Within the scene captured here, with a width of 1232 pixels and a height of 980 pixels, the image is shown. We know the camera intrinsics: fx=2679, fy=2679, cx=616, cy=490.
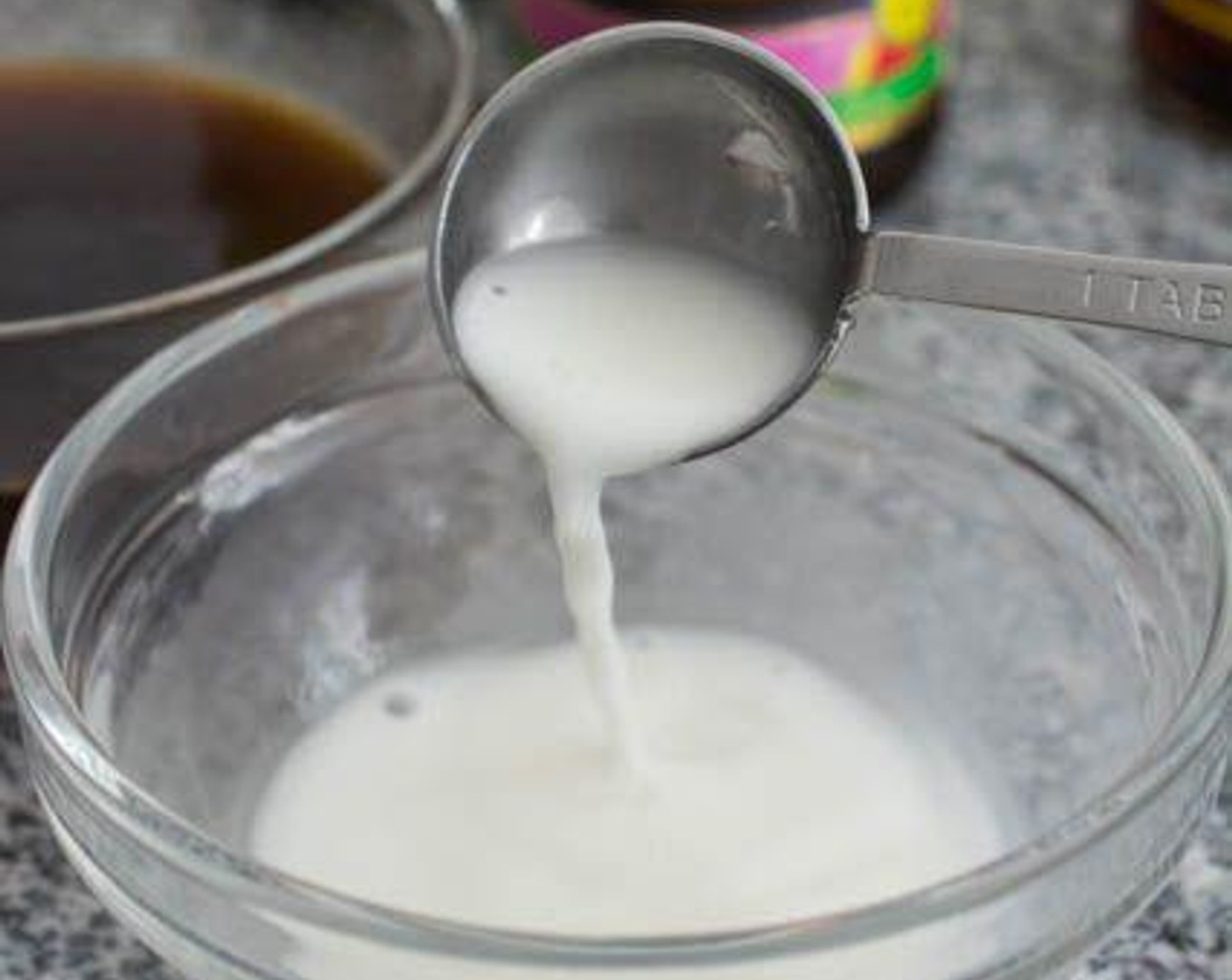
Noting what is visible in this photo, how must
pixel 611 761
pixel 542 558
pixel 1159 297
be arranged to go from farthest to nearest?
pixel 542 558
pixel 611 761
pixel 1159 297

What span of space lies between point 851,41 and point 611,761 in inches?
14.8

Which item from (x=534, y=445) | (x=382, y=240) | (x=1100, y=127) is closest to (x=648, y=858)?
(x=534, y=445)

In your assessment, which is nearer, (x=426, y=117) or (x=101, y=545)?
(x=101, y=545)

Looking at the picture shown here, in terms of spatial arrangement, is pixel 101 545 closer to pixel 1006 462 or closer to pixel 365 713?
pixel 365 713

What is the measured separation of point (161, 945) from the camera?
73 cm

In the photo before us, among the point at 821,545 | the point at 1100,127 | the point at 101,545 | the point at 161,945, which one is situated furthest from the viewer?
the point at 1100,127

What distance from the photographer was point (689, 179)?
0.83 metres

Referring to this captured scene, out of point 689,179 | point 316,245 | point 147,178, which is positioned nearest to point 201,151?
point 147,178

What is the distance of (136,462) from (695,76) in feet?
0.73

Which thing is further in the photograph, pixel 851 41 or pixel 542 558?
pixel 851 41

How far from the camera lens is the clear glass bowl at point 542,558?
0.78m

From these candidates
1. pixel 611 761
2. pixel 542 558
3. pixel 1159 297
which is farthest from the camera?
pixel 542 558

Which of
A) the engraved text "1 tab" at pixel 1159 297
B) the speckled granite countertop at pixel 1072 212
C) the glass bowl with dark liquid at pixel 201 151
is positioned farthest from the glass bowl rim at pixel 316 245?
the engraved text "1 tab" at pixel 1159 297

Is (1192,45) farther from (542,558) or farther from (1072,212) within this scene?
(542,558)
